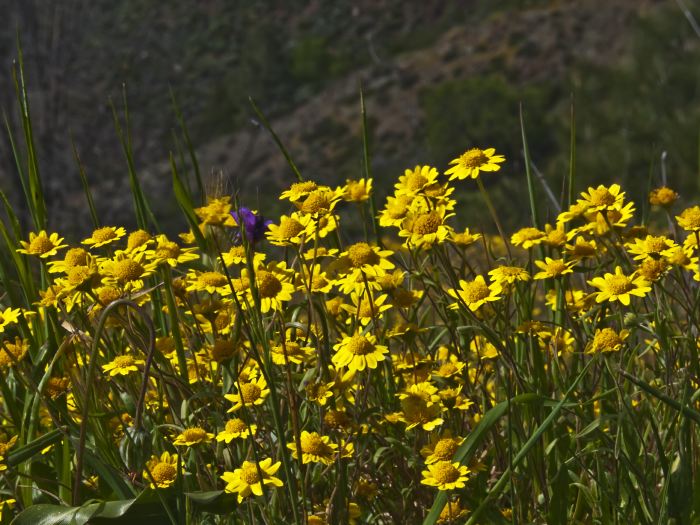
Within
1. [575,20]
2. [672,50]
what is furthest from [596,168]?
[575,20]

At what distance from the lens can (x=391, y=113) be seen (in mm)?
38125

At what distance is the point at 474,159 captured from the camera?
5.55 ft

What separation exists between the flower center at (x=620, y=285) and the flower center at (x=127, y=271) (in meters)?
Result: 0.74

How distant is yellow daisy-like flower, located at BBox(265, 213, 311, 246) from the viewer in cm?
154

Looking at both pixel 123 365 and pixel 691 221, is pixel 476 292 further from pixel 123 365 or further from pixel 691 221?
pixel 123 365

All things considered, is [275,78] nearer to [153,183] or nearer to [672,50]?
[153,183]

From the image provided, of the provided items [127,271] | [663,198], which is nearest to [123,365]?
[127,271]

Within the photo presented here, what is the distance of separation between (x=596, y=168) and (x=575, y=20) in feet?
79.4

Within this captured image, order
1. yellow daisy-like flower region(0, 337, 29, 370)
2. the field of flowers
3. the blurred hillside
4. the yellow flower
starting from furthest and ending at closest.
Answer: the blurred hillside
the yellow flower
yellow daisy-like flower region(0, 337, 29, 370)
the field of flowers

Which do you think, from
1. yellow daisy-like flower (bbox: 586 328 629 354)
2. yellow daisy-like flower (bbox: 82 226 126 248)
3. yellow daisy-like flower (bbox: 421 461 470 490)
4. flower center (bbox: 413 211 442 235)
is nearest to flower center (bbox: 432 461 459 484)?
yellow daisy-like flower (bbox: 421 461 470 490)

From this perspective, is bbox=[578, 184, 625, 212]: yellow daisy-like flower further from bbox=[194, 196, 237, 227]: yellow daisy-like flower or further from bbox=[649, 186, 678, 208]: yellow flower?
bbox=[194, 196, 237, 227]: yellow daisy-like flower

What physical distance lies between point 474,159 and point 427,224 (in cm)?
22

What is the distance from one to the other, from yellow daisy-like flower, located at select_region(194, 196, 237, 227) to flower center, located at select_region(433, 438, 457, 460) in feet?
1.88

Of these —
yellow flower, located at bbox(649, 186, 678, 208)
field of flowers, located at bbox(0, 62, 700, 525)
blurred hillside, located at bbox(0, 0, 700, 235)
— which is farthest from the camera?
blurred hillside, located at bbox(0, 0, 700, 235)
